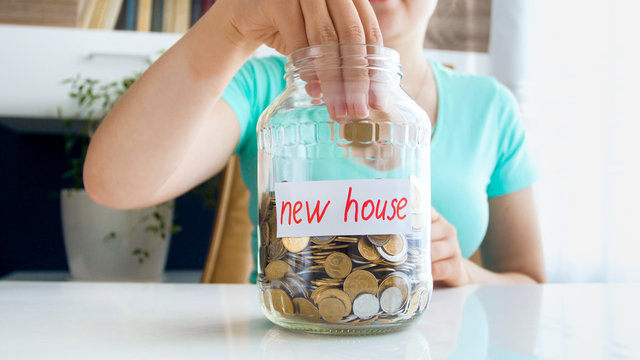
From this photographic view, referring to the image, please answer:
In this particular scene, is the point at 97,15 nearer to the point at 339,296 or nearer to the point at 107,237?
the point at 107,237

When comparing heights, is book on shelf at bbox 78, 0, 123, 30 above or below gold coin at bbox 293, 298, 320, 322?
above

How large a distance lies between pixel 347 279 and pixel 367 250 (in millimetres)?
21

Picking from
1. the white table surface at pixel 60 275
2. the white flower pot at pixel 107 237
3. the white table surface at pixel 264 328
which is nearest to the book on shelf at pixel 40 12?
the white flower pot at pixel 107 237

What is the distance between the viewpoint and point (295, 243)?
332mm

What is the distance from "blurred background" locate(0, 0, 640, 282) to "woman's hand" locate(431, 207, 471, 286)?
1002 mm

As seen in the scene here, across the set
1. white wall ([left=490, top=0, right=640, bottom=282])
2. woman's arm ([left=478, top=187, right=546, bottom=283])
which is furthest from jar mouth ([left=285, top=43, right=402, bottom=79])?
white wall ([left=490, top=0, right=640, bottom=282])

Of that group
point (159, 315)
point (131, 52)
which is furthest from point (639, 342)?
point (131, 52)

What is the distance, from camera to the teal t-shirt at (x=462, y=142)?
0.87 meters

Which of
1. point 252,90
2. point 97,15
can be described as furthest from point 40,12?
point 252,90

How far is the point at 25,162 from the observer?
1.63 meters

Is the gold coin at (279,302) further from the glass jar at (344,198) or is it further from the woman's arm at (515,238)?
the woman's arm at (515,238)

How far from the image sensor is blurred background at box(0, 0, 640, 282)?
4.74 ft

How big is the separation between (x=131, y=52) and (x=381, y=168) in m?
1.24

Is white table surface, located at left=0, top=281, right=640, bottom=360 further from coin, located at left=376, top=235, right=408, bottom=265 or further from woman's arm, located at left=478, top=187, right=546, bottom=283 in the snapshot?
woman's arm, located at left=478, top=187, right=546, bottom=283
